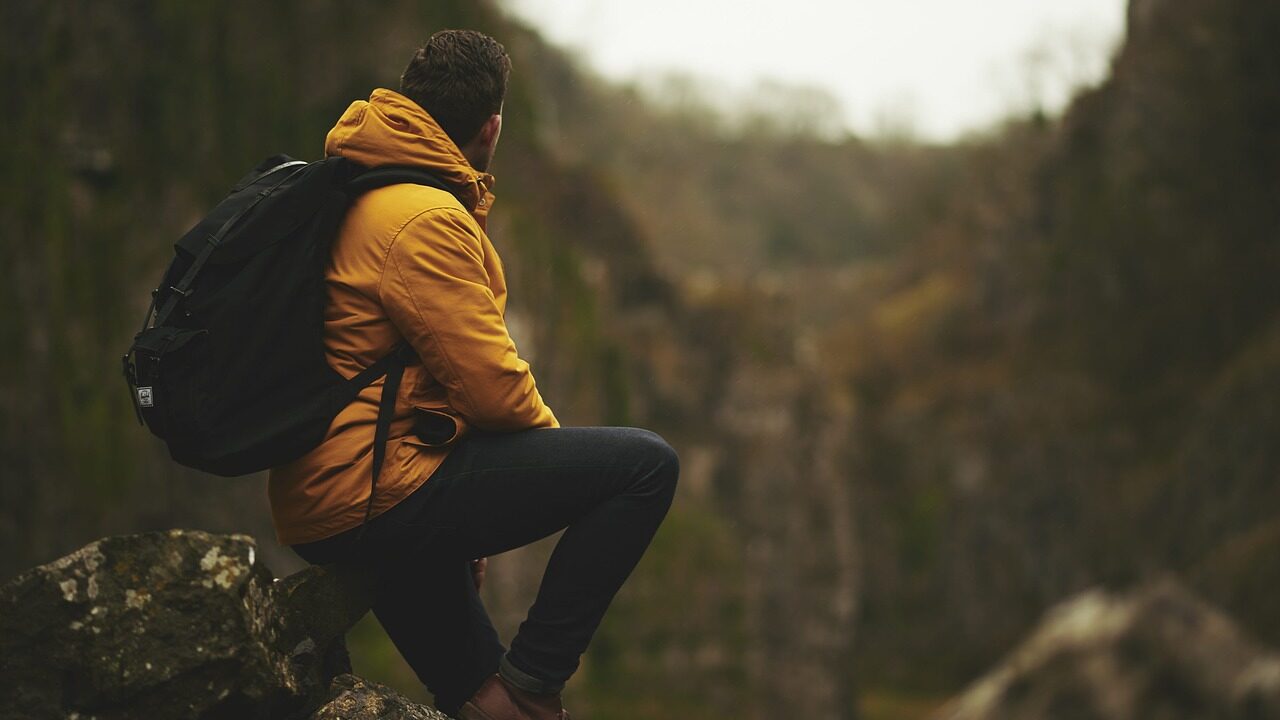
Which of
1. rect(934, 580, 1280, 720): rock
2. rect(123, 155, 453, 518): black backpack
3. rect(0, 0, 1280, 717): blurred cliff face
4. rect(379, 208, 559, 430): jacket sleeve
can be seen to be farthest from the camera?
rect(0, 0, 1280, 717): blurred cliff face

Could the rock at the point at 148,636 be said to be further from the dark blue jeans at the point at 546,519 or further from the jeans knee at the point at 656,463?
the jeans knee at the point at 656,463

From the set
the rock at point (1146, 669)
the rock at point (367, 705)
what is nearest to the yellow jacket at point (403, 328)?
the rock at point (367, 705)

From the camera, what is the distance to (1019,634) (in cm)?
2883

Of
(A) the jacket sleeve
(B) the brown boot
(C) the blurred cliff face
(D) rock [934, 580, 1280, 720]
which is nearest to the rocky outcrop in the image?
(B) the brown boot

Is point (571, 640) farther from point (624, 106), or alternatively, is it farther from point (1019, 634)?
point (624, 106)

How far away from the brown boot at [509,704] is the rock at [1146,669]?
802 cm

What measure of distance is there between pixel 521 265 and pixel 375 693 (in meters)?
15.2

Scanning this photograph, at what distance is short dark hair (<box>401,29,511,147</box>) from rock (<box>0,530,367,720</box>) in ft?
4.30

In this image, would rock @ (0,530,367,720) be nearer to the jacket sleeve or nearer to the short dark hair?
the jacket sleeve

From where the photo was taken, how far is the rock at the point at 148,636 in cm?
330

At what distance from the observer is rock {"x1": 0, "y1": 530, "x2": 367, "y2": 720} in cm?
330

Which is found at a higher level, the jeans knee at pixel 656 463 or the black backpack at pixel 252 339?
the black backpack at pixel 252 339

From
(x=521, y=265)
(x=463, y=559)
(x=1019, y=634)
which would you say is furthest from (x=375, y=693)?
(x=1019, y=634)

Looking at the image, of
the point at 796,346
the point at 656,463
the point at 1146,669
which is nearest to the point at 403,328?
the point at 656,463
